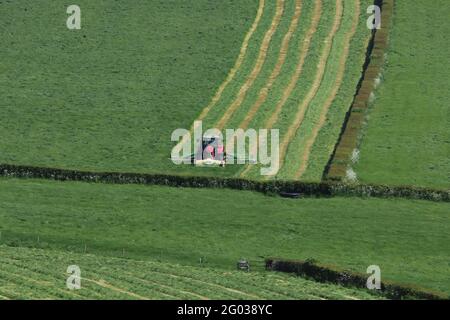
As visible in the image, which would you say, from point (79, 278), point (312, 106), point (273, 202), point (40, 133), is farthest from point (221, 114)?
point (79, 278)

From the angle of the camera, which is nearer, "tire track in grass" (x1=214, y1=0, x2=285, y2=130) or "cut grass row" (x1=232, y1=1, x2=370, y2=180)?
"cut grass row" (x1=232, y1=1, x2=370, y2=180)

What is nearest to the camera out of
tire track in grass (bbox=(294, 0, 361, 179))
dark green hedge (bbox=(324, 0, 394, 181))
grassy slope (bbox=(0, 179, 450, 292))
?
grassy slope (bbox=(0, 179, 450, 292))

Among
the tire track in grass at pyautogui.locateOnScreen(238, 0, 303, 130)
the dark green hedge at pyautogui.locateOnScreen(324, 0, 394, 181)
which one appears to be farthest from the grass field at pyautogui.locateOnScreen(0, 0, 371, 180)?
the dark green hedge at pyautogui.locateOnScreen(324, 0, 394, 181)

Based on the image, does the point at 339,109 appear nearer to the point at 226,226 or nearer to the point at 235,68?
the point at 235,68

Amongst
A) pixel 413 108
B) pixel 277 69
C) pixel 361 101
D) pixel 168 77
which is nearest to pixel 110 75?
pixel 168 77

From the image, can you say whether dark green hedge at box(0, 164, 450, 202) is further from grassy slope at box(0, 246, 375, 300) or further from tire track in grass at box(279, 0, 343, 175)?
grassy slope at box(0, 246, 375, 300)
